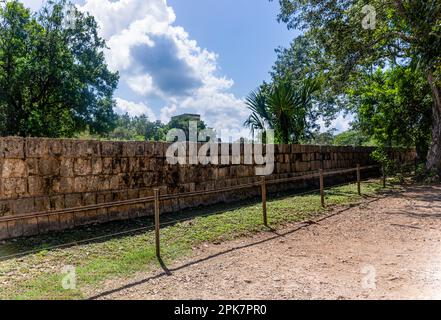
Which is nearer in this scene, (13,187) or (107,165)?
(13,187)

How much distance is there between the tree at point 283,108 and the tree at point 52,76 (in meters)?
8.70

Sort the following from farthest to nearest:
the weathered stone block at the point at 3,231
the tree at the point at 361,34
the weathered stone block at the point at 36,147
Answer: the tree at the point at 361,34
the weathered stone block at the point at 36,147
the weathered stone block at the point at 3,231

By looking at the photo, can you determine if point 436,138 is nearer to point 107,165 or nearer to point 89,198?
point 107,165

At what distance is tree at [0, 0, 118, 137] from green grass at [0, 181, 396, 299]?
10.6 meters

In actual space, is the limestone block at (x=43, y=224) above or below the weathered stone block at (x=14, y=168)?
below

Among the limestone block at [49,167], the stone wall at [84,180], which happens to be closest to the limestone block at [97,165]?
the stone wall at [84,180]

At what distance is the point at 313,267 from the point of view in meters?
3.68

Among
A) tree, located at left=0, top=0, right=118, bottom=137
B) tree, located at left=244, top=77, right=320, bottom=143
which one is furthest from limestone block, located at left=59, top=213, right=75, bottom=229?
tree, located at left=0, top=0, right=118, bottom=137

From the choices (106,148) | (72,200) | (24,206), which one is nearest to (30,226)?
(24,206)

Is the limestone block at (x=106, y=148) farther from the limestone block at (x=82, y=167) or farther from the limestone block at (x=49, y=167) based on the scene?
the limestone block at (x=49, y=167)

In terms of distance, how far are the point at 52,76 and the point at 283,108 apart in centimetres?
1075

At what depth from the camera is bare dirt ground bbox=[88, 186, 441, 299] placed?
2.99 m

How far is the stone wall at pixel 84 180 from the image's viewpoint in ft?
15.4

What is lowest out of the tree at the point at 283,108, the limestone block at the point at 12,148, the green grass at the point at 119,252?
the green grass at the point at 119,252
